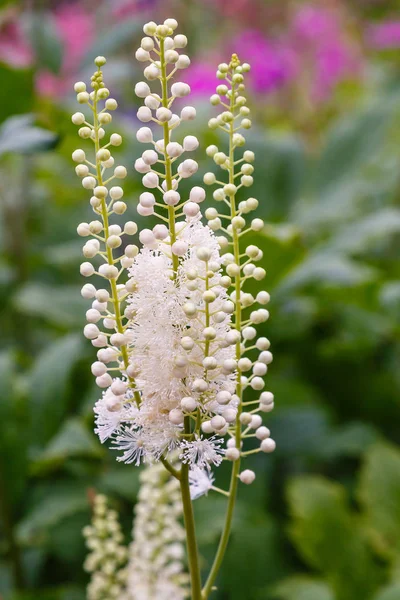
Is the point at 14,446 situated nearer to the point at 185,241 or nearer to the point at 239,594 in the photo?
→ the point at 239,594

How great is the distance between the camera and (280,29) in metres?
3.05

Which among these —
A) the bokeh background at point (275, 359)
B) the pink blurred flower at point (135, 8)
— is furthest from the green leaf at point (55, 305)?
the pink blurred flower at point (135, 8)

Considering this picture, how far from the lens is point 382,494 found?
1036 mm

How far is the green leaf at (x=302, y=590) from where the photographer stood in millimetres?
815

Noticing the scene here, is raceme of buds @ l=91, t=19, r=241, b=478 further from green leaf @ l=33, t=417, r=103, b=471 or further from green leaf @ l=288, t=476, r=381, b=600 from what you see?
green leaf @ l=288, t=476, r=381, b=600

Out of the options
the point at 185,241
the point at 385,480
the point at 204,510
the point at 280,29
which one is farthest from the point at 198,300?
the point at 280,29

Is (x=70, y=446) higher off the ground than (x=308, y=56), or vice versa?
(x=308, y=56)

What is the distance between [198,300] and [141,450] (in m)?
0.10

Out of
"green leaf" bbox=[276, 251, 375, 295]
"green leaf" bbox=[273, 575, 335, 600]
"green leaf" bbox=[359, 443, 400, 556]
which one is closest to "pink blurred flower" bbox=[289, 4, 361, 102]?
"green leaf" bbox=[276, 251, 375, 295]

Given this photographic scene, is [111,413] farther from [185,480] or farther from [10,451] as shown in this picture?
[10,451]

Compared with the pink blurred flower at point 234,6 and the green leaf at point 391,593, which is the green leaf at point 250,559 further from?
the pink blurred flower at point 234,6

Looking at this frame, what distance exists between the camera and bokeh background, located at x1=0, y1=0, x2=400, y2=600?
2.84 ft

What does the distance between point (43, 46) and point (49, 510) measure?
988mm

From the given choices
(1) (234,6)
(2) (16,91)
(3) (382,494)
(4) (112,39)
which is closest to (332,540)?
(3) (382,494)
